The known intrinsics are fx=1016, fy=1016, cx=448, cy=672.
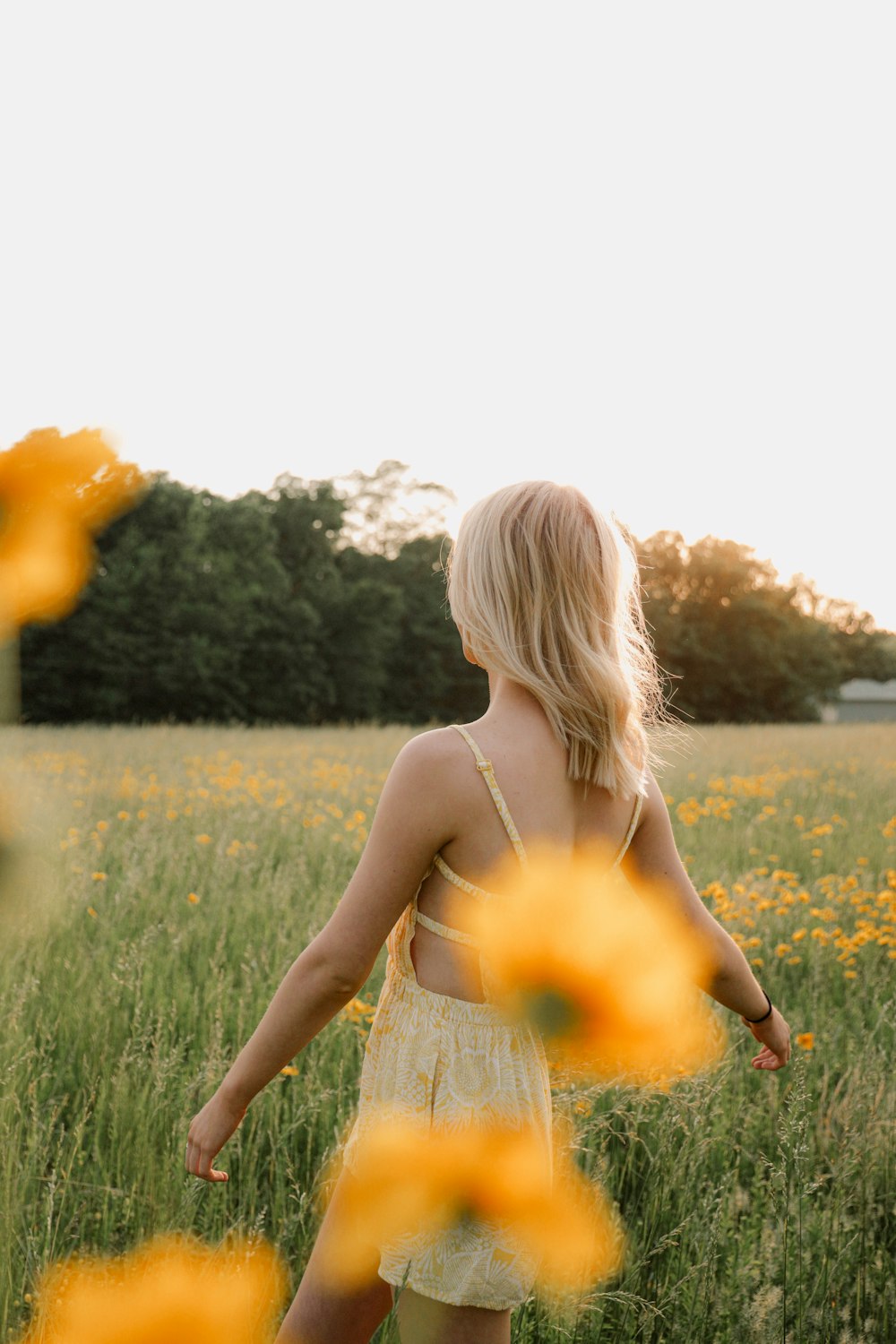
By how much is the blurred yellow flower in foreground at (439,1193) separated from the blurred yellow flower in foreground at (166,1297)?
19cm

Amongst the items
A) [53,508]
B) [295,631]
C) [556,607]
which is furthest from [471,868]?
[295,631]

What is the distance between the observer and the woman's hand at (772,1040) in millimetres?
1905

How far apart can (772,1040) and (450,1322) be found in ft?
2.63

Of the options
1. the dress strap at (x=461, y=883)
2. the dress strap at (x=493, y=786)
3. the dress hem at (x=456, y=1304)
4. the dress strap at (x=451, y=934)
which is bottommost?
the dress hem at (x=456, y=1304)

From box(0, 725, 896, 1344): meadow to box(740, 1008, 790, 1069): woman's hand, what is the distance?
117mm

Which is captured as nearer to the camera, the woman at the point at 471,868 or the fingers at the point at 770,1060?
the woman at the point at 471,868

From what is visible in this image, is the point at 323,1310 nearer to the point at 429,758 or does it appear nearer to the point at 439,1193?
the point at 439,1193

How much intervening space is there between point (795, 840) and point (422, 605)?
32.5 m

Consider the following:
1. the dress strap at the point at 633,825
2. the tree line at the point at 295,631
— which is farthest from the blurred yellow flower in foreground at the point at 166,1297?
the tree line at the point at 295,631

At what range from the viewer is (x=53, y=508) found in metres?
0.64

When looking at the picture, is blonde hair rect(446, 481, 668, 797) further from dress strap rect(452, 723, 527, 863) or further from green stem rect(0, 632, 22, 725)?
green stem rect(0, 632, 22, 725)

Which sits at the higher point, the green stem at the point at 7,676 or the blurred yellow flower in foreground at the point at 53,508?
the blurred yellow flower in foreground at the point at 53,508

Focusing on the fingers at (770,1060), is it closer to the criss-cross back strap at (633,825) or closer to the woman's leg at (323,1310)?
the criss-cross back strap at (633,825)

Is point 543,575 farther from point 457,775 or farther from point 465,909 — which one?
point 465,909
